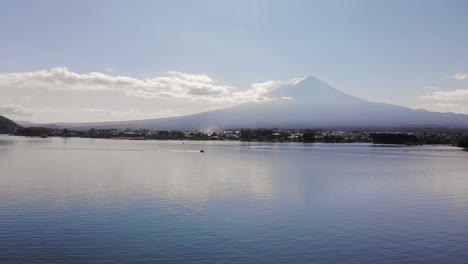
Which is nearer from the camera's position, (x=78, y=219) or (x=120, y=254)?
(x=120, y=254)

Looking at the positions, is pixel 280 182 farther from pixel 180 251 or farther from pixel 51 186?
pixel 180 251

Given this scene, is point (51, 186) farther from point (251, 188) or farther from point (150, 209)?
point (251, 188)

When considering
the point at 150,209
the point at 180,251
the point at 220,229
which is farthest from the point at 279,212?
the point at 180,251

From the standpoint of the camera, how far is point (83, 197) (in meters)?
32.3

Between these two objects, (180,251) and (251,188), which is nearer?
(180,251)

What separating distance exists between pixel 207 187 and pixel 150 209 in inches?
470

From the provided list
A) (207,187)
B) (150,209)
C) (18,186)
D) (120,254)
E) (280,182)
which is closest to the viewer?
(120,254)

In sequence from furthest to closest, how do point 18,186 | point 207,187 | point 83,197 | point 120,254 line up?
point 207,187 < point 18,186 < point 83,197 < point 120,254

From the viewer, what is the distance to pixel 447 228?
81.8 ft

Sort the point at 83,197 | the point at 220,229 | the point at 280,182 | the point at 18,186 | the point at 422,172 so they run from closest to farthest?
the point at 220,229, the point at 83,197, the point at 18,186, the point at 280,182, the point at 422,172

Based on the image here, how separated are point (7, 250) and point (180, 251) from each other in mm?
7161

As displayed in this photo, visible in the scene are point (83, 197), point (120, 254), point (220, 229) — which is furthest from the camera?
point (83, 197)

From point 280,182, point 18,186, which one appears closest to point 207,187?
point 280,182

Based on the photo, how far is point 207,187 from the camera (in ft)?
131
